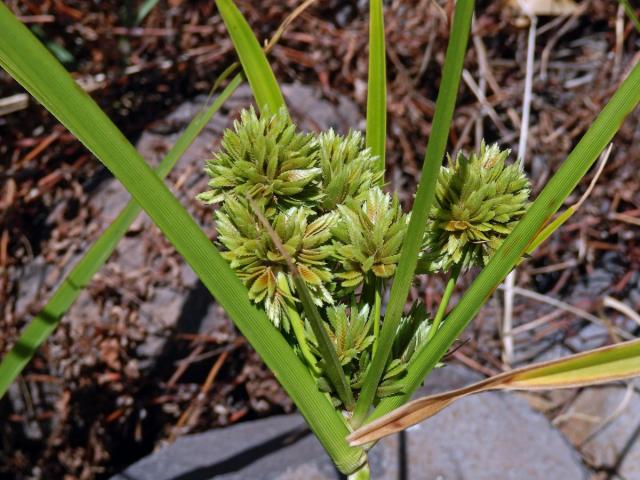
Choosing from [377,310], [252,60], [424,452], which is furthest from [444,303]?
[424,452]

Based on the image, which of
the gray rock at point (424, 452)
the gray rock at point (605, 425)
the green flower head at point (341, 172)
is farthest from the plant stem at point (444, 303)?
the gray rock at point (605, 425)

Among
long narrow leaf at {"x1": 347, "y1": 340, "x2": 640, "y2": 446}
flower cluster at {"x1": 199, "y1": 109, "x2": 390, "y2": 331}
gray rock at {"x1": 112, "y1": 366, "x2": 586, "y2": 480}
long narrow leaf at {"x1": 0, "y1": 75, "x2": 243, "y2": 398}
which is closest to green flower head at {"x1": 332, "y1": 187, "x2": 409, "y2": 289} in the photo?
flower cluster at {"x1": 199, "y1": 109, "x2": 390, "y2": 331}

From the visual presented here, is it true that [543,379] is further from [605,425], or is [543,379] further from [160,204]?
[605,425]

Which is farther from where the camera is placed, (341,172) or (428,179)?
(341,172)

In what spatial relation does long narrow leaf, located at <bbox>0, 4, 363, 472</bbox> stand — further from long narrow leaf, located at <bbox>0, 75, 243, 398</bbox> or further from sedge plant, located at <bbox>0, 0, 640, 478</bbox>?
long narrow leaf, located at <bbox>0, 75, 243, 398</bbox>

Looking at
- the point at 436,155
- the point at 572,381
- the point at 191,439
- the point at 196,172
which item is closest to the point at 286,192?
the point at 436,155

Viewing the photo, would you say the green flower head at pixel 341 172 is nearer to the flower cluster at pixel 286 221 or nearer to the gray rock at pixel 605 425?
the flower cluster at pixel 286 221

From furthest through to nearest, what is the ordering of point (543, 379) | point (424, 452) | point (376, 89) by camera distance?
point (424, 452) < point (376, 89) < point (543, 379)
